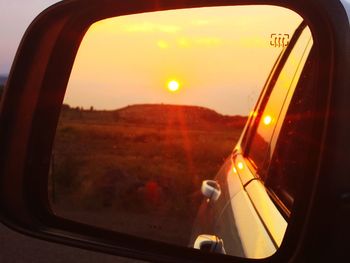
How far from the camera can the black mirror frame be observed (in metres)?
1.56

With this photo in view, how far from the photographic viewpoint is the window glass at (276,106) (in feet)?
9.01

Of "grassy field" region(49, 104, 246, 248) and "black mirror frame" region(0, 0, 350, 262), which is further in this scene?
"grassy field" region(49, 104, 246, 248)

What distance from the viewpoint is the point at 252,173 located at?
311 cm

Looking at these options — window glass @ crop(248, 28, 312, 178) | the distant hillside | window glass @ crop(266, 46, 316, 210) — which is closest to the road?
the distant hillside

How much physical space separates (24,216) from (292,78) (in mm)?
1211

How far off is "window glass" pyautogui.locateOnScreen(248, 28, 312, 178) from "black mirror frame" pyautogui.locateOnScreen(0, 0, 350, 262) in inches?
27.0

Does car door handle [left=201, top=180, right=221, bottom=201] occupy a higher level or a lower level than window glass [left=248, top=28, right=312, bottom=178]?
lower

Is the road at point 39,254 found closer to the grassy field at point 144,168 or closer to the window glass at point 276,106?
the grassy field at point 144,168

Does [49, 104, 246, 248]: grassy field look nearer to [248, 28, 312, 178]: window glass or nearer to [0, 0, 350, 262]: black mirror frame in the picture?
[248, 28, 312, 178]: window glass

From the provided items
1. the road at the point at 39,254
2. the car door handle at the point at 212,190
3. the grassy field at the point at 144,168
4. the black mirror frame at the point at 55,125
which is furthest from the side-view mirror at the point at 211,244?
the road at the point at 39,254

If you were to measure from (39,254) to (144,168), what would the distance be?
12.0 meters

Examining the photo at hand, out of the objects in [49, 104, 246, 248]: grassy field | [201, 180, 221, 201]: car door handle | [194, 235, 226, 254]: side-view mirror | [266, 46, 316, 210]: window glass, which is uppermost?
[266, 46, 316, 210]: window glass

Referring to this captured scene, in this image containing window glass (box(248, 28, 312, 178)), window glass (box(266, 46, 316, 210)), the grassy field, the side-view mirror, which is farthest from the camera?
the grassy field

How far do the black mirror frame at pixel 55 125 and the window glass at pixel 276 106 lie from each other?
0.69m
